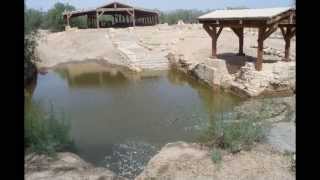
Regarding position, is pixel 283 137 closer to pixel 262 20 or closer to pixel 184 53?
pixel 262 20

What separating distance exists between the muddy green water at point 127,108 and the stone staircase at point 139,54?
100cm

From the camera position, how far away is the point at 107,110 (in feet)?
40.6

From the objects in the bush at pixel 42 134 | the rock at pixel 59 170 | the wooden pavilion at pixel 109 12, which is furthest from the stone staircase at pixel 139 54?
the rock at pixel 59 170

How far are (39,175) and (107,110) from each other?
689 cm

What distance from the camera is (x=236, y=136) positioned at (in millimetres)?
6379

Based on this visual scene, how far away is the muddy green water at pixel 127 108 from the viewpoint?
838 cm

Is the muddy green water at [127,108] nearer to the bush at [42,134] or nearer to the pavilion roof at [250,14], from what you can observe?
the bush at [42,134]

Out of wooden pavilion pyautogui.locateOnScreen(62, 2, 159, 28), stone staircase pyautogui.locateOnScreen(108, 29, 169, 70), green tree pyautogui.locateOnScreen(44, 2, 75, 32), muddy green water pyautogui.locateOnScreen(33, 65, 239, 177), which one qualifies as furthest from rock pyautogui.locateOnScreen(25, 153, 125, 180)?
green tree pyautogui.locateOnScreen(44, 2, 75, 32)

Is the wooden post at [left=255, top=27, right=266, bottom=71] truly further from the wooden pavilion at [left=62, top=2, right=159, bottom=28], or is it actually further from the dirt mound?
the wooden pavilion at [left=62, top=2, right=159, bottom=28]

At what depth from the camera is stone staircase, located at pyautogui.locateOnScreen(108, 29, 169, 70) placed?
21.4 m

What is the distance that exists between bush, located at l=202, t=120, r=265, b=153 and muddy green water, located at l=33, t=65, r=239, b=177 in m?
1.45

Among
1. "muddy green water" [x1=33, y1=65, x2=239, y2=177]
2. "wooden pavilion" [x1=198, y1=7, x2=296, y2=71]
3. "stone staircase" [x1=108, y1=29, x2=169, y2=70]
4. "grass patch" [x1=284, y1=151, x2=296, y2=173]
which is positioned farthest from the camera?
"stone staircase" [x1=108, y1=29, x2=169, y2=70]

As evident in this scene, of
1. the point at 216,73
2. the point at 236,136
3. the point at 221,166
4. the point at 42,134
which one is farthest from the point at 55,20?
the point at 221,166

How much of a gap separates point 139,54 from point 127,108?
10008 millimetres
